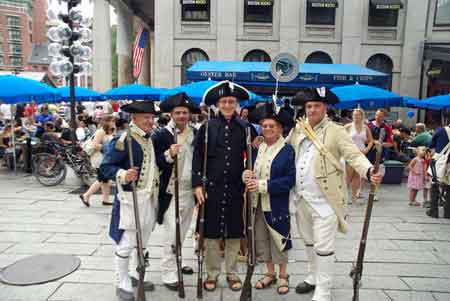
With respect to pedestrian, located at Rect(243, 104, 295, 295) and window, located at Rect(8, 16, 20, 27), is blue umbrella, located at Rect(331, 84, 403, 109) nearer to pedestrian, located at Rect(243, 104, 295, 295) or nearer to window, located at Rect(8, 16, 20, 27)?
pedestrian, located at Rect(243, 104, 295, 295)

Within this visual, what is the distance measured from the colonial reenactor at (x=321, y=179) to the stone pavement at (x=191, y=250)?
2.13 feet

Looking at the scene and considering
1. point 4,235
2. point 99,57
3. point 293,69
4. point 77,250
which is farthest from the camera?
point 99,57

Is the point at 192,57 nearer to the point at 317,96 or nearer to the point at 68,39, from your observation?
the point at 68,39

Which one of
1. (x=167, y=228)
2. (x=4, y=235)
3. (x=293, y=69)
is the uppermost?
(x=293, y=69)

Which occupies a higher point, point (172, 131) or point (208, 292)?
point (172, 131)

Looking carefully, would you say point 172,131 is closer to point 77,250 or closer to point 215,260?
point 215,260

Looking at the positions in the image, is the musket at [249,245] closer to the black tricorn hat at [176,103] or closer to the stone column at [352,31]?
the black tricorn hat at [176,103]

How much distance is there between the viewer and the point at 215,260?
3998 millimetres

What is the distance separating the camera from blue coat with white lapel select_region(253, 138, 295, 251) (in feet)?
12.2

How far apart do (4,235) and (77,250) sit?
1.45 m

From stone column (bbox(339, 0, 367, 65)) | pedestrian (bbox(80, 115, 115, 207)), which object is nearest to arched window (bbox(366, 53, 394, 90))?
stone column (bbox(339, 0, 367, 65))

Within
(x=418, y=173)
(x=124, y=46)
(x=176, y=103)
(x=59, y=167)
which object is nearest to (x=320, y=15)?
(x=124, y=46)

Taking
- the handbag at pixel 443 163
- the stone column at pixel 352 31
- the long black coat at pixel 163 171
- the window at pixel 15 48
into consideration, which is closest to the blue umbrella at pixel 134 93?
the handbag at pixel 443 163

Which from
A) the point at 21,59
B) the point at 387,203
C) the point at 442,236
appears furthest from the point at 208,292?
the point at 21,59
